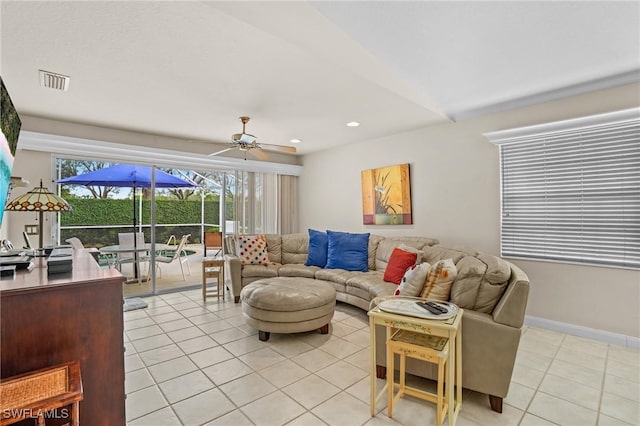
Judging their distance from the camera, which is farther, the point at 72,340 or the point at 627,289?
the point at 627,289

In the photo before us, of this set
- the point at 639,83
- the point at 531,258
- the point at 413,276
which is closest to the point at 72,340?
the point at 413,276

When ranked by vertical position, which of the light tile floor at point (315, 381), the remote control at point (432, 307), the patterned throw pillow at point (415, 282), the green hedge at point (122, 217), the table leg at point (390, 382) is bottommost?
the light tile floor at point (315, 381)

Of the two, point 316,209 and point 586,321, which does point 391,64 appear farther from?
point 316,209

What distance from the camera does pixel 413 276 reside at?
2316 mm

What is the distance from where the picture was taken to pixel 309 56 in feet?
7.78

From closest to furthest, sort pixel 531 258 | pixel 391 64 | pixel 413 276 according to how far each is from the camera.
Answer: pixel 413 276 → pixel 391 64 → pixel 531 258

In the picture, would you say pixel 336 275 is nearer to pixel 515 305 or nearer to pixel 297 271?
pixel 297 271

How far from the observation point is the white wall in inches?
116

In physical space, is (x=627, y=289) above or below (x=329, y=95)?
below

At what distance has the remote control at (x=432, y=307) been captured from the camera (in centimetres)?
183

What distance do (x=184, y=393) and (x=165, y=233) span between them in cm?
532

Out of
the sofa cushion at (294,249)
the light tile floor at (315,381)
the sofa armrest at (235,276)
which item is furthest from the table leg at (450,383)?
the sofa cushion at (294,249)

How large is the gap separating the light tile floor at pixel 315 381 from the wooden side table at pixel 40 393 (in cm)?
91

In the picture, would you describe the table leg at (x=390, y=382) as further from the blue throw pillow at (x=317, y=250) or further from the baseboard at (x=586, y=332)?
the blue throw pillow at (x=317, y=250)
